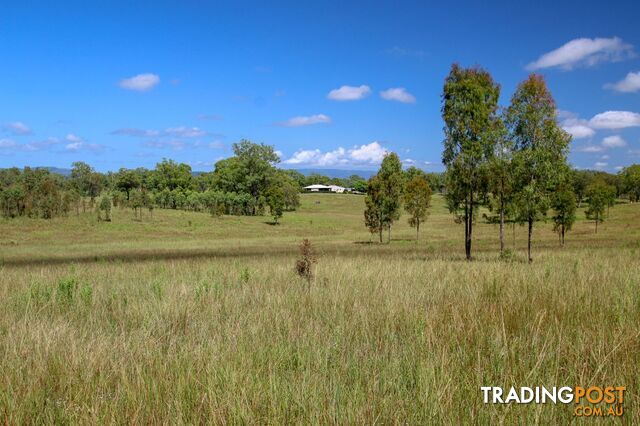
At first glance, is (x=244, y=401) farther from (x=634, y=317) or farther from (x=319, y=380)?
(x=634, y=317)

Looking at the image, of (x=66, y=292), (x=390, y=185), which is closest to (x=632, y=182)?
(x=390, y=185)

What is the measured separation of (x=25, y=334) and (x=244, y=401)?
123 inches

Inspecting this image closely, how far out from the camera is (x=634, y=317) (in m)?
4.86

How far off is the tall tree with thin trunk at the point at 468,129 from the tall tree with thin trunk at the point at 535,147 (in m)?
1.81

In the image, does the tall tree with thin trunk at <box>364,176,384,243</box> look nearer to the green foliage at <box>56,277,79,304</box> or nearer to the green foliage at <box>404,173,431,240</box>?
the green foliage at <box>404,173,431,240</box>

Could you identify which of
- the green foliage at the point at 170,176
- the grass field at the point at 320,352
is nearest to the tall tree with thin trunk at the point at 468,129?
the grass field at the point at 320,352

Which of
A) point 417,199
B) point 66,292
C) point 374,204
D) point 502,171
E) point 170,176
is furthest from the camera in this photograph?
point 170,176

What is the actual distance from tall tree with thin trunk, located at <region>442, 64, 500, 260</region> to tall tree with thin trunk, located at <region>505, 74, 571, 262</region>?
181 cm

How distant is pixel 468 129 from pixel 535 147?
12.6 ft

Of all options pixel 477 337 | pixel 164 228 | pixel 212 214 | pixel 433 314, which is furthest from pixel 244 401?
pixel 212 214

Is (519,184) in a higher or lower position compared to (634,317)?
higher

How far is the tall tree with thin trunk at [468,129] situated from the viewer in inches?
932

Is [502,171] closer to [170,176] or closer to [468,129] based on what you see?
[468,129]

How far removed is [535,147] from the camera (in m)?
20.9
